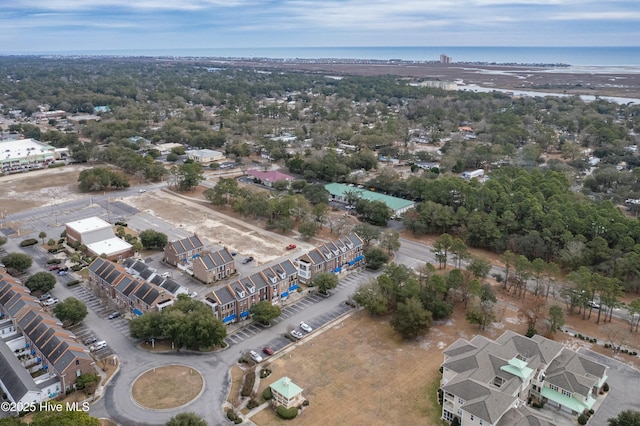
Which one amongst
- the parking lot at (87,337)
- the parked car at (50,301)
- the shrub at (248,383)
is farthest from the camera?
the parked car at (50,301)

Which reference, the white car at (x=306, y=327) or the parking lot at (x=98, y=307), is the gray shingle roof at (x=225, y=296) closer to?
the white car at (x=306, y=327)

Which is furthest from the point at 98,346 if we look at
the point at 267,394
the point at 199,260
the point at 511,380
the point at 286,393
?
the point at 511,380

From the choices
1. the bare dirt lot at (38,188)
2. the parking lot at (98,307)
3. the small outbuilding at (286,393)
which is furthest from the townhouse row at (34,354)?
the bare dirt lot at (38,188)

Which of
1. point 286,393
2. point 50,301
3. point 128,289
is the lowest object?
point 50,301

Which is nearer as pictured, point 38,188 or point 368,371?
point 368,371

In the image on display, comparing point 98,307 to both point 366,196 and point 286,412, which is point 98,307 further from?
point 366,196

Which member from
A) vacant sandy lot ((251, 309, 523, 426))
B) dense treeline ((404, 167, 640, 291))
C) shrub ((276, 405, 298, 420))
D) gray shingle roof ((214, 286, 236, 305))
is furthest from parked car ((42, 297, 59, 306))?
dense treeline ((404, 167, 640, 291))

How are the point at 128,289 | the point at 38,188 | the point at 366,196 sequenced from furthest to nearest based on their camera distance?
the point at 38,188, the point at 366,196, the point at 128,289

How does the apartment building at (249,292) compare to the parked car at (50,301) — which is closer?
the apartment building at (249,292)
